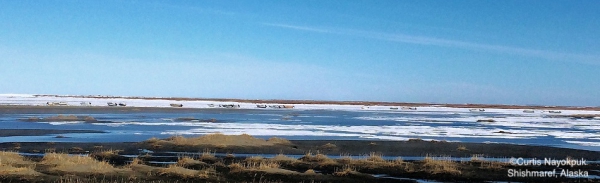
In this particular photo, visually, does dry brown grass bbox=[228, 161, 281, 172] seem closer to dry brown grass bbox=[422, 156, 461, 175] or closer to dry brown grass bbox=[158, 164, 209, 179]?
dry brown grass bbox=[158, 164, 209, 179]

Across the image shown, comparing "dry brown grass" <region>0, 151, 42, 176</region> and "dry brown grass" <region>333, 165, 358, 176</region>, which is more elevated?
"dry brown grass" <region>0, 151, 42, 176</region>

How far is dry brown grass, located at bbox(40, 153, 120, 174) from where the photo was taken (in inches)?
643

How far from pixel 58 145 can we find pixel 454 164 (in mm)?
16757

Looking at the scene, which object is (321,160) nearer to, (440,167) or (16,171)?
(440,167)

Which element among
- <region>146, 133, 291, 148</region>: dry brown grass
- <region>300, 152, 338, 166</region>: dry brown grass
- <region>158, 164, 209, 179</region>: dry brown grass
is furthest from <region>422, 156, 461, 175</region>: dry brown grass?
<region>146, 133, 291, 148</region>: dry brown grass

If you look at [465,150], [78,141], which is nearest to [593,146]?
[465,150]

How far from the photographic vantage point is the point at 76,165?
54.8 feet

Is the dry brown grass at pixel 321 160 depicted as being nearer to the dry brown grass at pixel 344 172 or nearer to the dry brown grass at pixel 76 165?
the dry brown grass at pixel 344 172

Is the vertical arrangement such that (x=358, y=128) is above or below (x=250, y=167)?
above

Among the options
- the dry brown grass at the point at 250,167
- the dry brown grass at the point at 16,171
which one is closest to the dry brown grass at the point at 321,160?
the dry brown grass at the point at 250,167

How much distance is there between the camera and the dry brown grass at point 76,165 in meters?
16.3

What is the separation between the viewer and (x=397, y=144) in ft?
93.6

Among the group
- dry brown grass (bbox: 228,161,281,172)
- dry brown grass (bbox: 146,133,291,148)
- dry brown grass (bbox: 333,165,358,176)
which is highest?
dry brown grass (bbox: 146,133,291,148)

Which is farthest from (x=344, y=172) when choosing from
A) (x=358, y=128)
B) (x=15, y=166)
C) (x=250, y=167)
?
(x=358, y=128)
